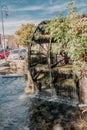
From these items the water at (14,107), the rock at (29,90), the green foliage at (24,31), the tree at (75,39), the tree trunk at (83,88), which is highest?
the green foliage at (24,31)

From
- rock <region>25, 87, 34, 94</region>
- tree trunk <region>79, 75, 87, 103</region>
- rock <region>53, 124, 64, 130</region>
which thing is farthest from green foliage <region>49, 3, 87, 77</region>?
rock <region>25, 87, 34, 94</region>

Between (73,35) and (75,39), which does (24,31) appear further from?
(75,39)

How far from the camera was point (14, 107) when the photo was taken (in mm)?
10359

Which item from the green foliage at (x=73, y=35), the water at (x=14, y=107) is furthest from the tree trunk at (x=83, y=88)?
the water at (x=14, y=107)

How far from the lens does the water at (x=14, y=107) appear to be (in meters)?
8.27

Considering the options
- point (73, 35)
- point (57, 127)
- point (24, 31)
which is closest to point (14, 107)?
point (57, 127)

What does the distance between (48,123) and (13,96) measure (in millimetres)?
4389

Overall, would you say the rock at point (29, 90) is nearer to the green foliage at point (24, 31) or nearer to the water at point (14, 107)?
the water at point (14, 107)

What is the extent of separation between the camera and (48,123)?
324 inches

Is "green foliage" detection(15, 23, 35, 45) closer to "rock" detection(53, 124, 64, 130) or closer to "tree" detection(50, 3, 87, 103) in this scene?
"tree" detection(50, 3, 87, 103)

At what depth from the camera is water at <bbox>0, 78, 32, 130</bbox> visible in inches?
325

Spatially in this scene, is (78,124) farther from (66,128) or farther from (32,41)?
(32,41)

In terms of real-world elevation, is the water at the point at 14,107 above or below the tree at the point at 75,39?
below

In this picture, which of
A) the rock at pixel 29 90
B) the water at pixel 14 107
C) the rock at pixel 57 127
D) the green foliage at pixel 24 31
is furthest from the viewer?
the green foliage at pixel 24 31
